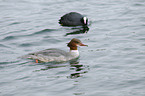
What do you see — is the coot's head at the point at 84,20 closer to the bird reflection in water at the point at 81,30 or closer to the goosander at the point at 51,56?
the bird reflection in water at the point at 81,30

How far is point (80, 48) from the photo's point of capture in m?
15.0

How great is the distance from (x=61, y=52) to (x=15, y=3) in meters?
10.2

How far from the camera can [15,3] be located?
74.4ft

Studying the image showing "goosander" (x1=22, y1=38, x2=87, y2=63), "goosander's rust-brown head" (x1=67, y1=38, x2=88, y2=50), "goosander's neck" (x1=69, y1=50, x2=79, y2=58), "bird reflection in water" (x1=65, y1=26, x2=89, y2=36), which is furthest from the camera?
"bird reflection in water" (x1=65, y1=26, x2=89, y2=36)

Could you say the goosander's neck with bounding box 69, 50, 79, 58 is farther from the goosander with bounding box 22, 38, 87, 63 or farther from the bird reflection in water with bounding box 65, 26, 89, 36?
the bird reflection in water with bounding box 65, 26, 89, 36

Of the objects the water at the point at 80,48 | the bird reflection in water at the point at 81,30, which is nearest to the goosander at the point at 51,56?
the water at the point at 80,48

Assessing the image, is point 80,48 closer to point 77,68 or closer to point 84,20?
point 77,68

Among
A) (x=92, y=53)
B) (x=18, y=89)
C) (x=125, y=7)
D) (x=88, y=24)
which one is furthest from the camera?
(x=125, y=7)

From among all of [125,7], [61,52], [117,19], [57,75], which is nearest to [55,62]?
[61,52]

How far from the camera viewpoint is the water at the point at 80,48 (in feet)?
36.3

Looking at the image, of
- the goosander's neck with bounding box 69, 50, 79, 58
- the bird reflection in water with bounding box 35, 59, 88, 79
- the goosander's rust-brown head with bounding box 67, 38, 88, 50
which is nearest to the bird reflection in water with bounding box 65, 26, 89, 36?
the goosander's rust-brown head with bounding box 67, 38, 88, 50

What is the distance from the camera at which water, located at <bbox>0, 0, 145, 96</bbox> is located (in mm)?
11062

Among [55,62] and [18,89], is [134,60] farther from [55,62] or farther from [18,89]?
[18,89]

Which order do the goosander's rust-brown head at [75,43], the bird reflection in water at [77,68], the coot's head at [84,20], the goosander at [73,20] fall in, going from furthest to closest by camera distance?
the goosander at [73,20] < the coot's head at [84,20] < the goosander's rust-brown head at [75,43] < the bird reflection in water at [77,68]
